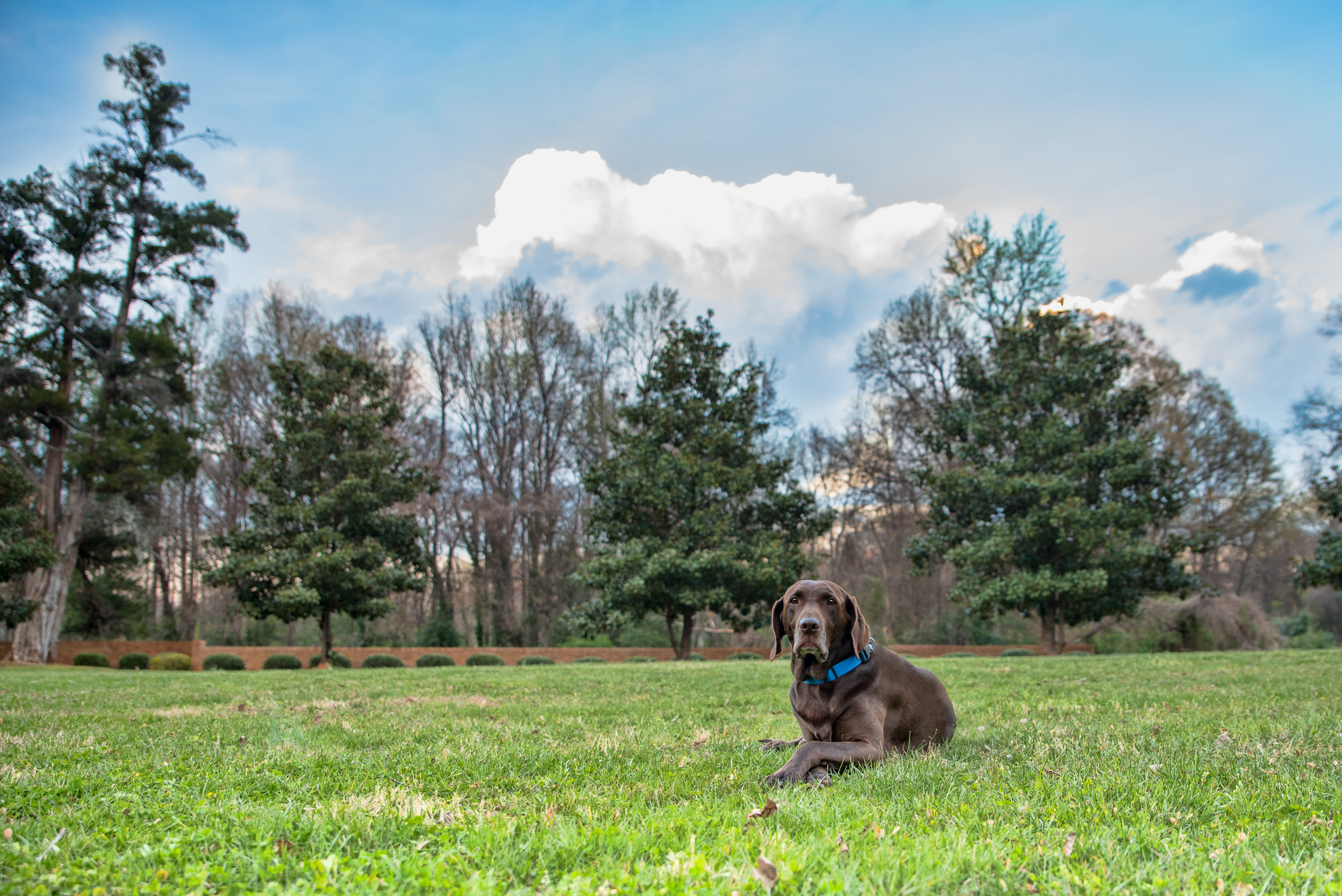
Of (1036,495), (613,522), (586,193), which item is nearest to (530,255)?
(586,193)

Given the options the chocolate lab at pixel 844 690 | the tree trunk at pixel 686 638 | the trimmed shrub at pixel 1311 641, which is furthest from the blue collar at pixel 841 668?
the trimmed shrub at pixel 1311 641

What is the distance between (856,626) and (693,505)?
20165 millimetres

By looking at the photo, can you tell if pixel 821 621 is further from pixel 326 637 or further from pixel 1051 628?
pixel 1051 628

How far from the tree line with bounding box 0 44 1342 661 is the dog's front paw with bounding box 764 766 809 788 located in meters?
18.6

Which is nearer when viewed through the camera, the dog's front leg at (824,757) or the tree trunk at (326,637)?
the dog's front leg at (824,757)

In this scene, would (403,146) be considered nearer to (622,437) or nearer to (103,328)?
(622,437)

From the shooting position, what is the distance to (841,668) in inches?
164

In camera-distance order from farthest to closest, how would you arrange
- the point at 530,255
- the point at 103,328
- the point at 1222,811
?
1. the point at 530,255
2. the point at 103,328
3. the point at 1222,811

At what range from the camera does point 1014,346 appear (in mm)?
25422

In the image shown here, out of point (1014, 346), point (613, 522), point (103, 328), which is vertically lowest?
point (613, 522)

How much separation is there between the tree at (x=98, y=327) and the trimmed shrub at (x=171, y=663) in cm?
412

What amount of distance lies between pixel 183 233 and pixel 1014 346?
91.1 ft

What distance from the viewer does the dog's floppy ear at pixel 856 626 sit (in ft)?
13.7

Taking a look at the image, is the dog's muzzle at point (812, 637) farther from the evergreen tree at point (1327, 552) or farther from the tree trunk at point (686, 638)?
the evergreen tree at point (1327, 552)
